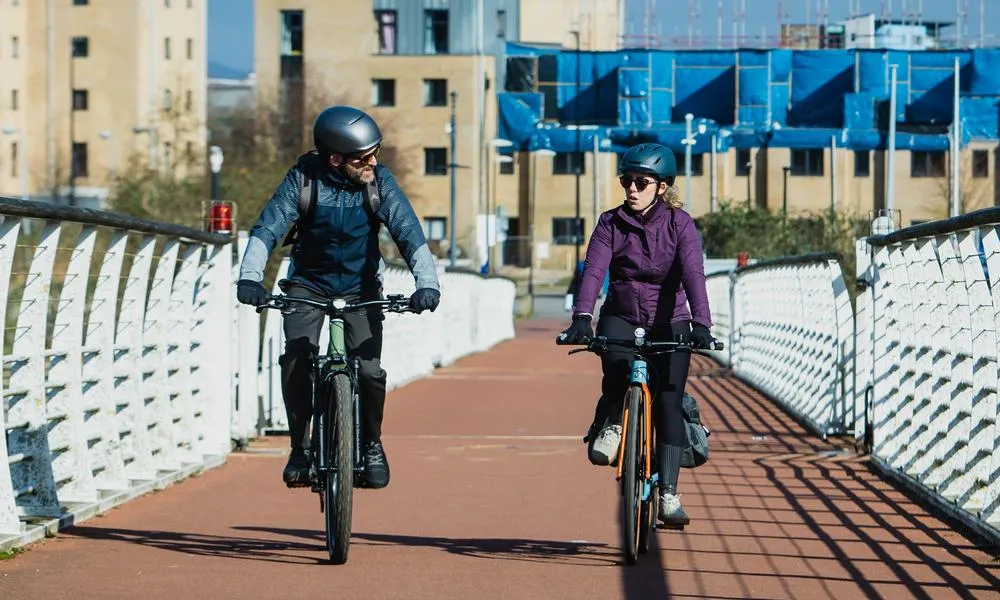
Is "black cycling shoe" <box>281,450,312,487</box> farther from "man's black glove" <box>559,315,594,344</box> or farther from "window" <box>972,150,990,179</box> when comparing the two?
"window" <box>972,150,990,179</box>

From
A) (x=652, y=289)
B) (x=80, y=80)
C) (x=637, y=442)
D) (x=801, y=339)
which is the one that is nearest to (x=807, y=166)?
(x=80, y=80)

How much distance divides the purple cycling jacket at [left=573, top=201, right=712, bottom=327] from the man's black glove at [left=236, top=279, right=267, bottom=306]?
1374mm

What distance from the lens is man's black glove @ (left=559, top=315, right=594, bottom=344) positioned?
7.73 meters

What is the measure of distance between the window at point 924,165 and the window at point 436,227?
22.1m

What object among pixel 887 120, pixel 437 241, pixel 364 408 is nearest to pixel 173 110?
pixel 437 241

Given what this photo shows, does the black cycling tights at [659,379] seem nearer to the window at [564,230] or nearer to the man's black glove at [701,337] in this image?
the man's black glove at [701,337]

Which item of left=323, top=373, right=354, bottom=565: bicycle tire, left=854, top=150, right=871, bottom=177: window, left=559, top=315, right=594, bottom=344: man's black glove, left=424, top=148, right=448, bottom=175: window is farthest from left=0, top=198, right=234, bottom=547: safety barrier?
left=854, top=150, right=871, bottom=177: window

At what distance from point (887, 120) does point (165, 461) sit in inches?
3225

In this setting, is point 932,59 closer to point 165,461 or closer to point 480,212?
point 480,212

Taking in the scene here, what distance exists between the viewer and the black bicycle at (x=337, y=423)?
24.6 feet

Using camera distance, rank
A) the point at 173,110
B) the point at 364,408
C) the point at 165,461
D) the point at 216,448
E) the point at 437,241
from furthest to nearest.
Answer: the point at 437,241
the point at 173,110
the point at 216,448
the point at 165,461
the point at 364,408

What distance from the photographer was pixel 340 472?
750cm

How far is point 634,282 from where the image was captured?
810 cm

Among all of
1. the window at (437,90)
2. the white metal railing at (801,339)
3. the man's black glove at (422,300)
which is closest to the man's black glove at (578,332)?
the man's black glove at (422,300)
